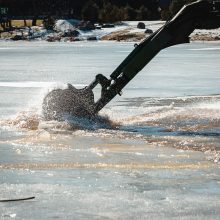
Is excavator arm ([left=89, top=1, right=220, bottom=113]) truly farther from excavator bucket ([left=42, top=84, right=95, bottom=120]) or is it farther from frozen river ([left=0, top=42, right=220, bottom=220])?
frozen river ([left=0, top=42, right=220, bottom=220])

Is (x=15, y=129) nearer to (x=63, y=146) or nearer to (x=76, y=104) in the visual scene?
(x=76, y=104)

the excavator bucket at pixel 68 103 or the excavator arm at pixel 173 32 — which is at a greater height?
the excavator arm at pixel 173 32

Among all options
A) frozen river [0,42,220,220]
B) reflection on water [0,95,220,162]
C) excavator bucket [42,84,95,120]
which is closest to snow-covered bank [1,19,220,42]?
reflection on water [0,95,220,162]

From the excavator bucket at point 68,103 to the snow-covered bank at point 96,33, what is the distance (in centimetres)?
12724

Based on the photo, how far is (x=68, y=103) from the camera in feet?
68.3

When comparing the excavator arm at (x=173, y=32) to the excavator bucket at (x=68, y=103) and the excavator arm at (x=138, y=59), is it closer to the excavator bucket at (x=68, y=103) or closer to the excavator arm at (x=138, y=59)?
the excavator arm at (x=138, y=59)

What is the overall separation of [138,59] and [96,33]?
157929mm

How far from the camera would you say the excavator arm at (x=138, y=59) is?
2052cm

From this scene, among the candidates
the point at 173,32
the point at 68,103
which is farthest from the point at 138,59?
the point at 68,103

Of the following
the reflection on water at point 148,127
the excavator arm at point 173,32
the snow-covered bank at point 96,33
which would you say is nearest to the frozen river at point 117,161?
the reflection on water at point 148,127

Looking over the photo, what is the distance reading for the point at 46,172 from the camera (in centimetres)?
1334

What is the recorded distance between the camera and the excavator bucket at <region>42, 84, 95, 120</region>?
20625 millimetres

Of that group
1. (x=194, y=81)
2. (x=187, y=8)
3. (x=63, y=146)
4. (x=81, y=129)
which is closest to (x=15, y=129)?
(x=81, y=129)

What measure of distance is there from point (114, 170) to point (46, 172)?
1127 millimetres
